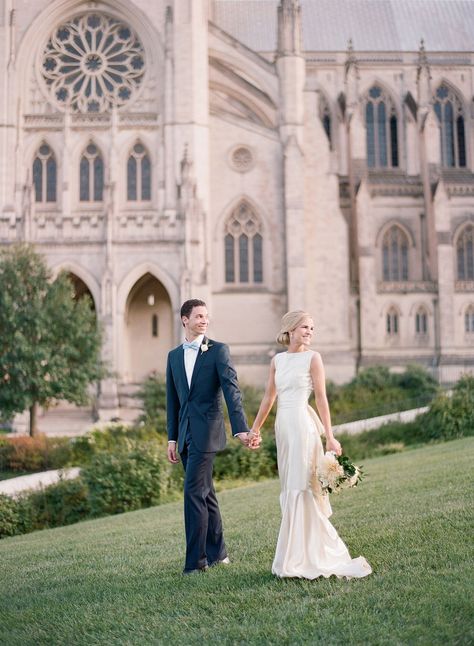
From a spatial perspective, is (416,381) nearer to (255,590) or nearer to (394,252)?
(394,252)

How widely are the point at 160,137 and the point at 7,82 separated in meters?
6.71

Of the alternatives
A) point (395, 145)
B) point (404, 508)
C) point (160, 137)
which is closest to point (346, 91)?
point (395, 145)

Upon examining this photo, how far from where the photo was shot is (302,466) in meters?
6.19

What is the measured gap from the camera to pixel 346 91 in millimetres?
42188

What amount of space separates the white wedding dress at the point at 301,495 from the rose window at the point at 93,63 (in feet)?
99.6

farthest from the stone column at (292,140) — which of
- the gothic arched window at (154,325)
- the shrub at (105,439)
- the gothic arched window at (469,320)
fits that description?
the shrub at (105,439)

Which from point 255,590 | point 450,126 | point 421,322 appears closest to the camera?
point 255,590

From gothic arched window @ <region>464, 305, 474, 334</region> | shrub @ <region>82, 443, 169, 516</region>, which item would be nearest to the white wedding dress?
shrub @ <region>82, 443, 169, 516</region>

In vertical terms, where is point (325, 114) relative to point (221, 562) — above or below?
above

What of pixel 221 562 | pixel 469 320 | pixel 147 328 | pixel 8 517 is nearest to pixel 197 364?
pixel 221 562

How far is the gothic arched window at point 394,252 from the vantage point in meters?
39.0

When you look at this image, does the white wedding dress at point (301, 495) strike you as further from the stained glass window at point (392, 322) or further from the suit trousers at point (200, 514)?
the stained glass window at point (392, 322)

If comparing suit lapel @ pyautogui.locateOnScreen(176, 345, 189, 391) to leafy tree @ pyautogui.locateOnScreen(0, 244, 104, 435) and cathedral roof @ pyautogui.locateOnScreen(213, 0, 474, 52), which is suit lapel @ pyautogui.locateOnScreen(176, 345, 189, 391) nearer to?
leafy tree @ pyautogui.locateOnScreen(0, 244, 104, 435)

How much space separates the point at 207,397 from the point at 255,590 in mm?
1683
